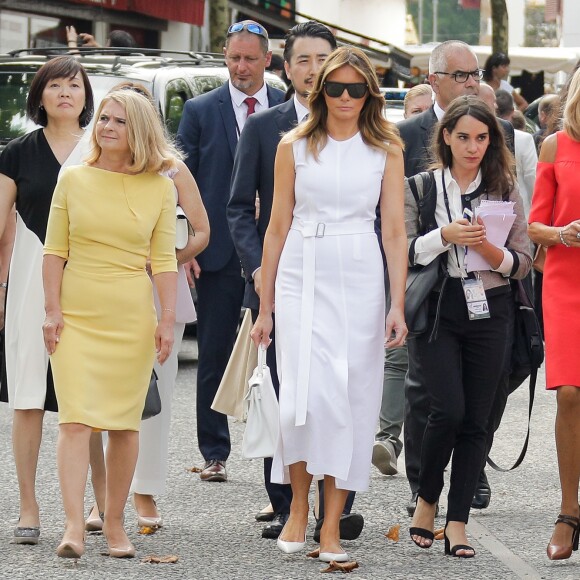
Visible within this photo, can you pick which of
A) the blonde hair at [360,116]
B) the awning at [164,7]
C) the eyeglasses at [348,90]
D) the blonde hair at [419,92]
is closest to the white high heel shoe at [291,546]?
the blonde hair at [360,116]

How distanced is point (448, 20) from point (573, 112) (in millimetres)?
119816

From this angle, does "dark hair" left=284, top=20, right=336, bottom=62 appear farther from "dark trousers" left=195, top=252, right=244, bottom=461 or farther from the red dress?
"dark trousers" left=195, top=252, right=244, bottom=461

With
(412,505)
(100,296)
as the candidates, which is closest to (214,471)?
(412,505)

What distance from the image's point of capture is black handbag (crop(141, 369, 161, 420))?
6602 millimetres

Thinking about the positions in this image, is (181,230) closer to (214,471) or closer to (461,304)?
(461,304)

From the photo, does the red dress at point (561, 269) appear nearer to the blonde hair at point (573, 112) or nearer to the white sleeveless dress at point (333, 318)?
the blonde hair at point (573, 112)

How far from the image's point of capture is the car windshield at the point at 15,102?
12000 millimetres

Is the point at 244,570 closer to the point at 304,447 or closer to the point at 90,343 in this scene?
the point at 304,447

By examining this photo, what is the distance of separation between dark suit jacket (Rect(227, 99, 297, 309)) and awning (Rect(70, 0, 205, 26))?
775 inches

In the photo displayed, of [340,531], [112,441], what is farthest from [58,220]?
[340,531]

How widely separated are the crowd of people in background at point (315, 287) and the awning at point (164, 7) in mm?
20074

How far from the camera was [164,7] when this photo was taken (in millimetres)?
29625

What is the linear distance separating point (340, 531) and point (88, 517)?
1161 mm

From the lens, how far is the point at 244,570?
20.7 feet
